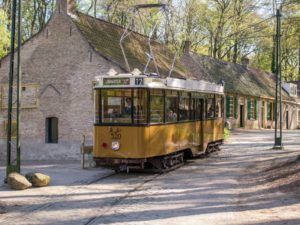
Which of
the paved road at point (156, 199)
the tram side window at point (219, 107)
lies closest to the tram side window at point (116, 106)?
the paved road at point (156, 199)

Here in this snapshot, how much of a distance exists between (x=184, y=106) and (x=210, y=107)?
3573 millimetres

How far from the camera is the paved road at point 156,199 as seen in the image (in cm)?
993

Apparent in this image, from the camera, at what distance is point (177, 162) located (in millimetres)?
18422

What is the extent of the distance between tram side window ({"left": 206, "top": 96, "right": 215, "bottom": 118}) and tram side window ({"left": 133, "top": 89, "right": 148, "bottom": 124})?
20.1 ft

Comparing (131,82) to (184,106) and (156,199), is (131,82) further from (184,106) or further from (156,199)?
(156,199)

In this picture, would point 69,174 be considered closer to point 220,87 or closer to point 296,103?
point 220,87

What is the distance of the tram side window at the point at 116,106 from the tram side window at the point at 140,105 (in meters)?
0.12

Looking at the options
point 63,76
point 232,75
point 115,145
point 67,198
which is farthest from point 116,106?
point 232,75

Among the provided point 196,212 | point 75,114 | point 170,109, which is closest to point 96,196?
point 196,212

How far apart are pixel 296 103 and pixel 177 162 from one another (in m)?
43.9

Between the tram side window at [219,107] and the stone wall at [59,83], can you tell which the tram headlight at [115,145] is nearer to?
the tram side window at [219,107]

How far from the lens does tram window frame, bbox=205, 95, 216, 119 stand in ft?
69.1

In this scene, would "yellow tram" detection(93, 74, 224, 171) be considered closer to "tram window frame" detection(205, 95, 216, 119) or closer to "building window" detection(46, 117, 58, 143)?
"tram window frame" detection(205, 95, 216, 119)

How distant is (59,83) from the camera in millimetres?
27594
